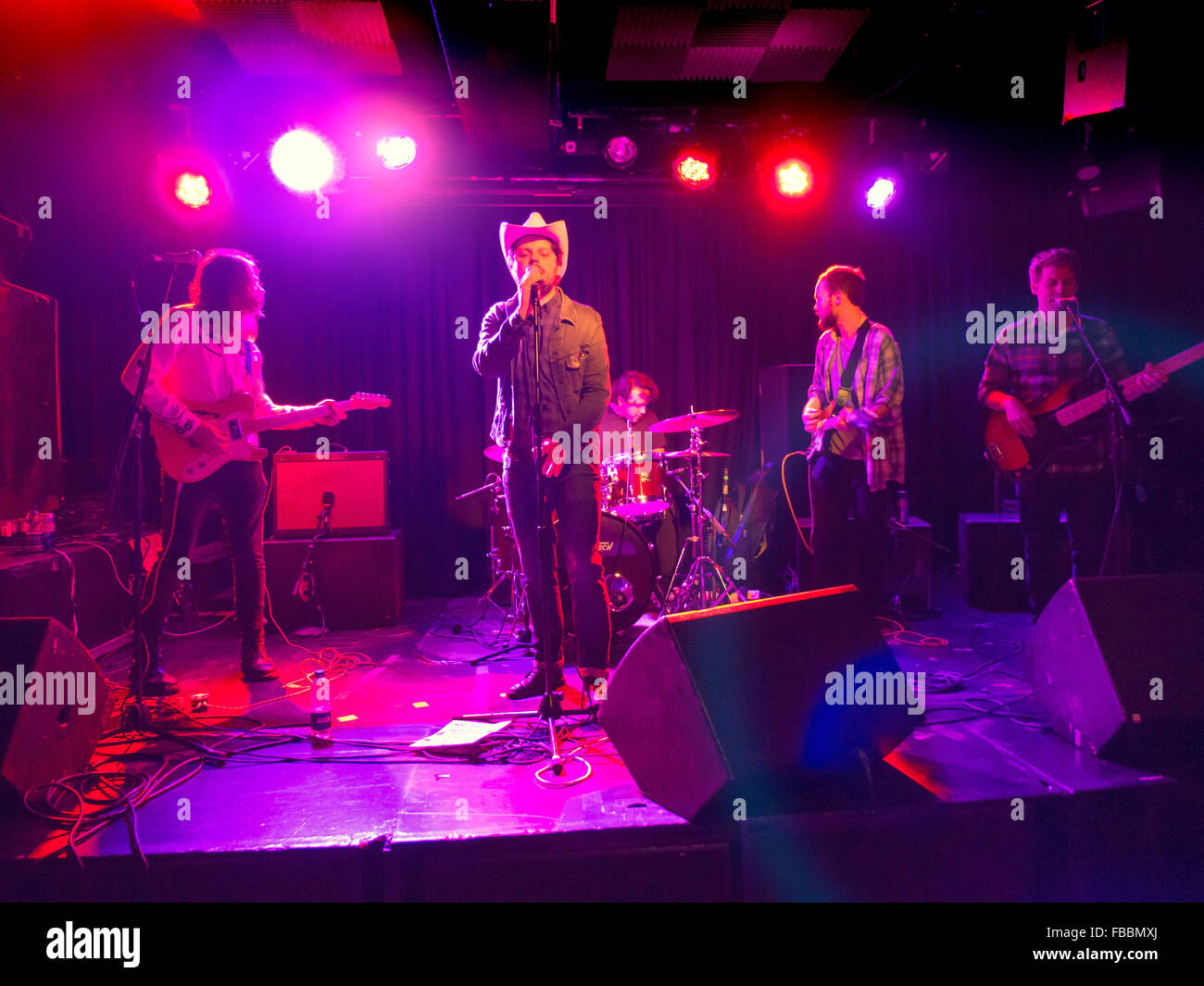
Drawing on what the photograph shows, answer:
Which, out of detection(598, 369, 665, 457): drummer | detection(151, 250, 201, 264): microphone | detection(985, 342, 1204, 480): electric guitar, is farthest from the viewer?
detection(598, 369, 665, 457): drummer

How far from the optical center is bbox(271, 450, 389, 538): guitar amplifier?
5.34 metres

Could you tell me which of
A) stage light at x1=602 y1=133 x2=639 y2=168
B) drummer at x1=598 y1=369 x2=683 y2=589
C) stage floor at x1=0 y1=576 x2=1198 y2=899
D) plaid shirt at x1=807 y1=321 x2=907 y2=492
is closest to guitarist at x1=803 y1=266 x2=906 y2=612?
plaid shirt at x1=807 y1=321 x2=907 y2=492

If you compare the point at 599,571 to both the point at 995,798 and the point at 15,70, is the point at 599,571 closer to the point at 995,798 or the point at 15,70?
the point at 995,798

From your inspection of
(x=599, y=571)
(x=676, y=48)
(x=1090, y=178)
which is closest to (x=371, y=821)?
(x=599, y=571)

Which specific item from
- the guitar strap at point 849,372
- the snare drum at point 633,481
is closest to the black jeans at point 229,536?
the snare drum at point 633,481

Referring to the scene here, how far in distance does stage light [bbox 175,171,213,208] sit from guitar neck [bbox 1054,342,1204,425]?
5379 mm

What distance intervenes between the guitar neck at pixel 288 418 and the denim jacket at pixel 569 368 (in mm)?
1052

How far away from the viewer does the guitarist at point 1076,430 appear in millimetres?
3738

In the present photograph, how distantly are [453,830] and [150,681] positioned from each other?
2.22 m

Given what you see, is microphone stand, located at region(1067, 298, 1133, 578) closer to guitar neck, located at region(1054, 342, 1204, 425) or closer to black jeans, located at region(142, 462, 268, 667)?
guitar neck, located at region(1054, 342, 1204, 425)

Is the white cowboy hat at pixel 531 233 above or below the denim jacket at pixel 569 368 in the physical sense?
above

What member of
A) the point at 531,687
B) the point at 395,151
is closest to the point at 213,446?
the point at 531,687

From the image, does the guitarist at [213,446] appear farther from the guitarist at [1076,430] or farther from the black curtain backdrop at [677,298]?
the guitarist at [1076,430]

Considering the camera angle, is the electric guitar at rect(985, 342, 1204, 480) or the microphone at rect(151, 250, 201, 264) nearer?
the microphone at rect(151, 250, 201, 264)
